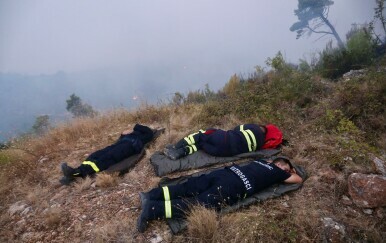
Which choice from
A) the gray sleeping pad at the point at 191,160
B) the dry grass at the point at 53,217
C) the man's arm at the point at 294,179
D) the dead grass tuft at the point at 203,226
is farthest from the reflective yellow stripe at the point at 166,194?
the man's arm at the point at 294,179

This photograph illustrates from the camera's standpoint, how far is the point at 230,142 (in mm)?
4566

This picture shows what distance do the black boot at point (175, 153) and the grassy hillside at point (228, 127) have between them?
40cm

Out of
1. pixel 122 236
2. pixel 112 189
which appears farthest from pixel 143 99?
pixel 122 236

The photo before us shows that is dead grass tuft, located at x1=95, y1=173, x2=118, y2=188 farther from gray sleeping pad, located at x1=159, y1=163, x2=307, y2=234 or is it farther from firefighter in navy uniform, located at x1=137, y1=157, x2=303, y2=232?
firefighter in navy uniform, located at x1=137, y1=157, x2=303, y2=232

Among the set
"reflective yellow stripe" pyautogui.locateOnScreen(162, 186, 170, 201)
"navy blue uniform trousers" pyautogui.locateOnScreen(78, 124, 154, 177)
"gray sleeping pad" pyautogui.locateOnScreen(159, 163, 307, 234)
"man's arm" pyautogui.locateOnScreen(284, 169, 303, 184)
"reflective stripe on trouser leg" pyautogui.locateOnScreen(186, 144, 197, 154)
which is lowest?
"gray sleeping pad" pyautogui.locateOnScreen(159, 163, 307, 234)

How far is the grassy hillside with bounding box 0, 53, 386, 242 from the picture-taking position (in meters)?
2.96

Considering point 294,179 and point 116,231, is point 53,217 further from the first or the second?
point 294,179

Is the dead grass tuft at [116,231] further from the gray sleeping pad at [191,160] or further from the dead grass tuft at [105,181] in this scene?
the gray sleeping pad at [191,160]

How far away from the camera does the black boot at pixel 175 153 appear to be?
4.49 meters

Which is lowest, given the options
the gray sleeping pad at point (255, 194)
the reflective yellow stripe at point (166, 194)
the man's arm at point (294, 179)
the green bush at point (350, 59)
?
the gray sleeping pad at point (255, 194)

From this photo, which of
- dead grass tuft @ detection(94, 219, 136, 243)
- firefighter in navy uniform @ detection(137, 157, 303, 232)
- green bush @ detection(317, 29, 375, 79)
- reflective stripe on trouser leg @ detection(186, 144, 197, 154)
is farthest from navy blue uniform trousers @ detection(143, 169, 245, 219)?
green bush @ detection(317, 29, 375, 79)

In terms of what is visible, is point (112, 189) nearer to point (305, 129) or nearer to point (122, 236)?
point (122, 236)

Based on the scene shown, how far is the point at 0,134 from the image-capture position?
668 centimetres

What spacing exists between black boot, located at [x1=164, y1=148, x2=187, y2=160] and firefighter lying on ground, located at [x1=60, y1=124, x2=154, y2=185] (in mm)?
671
